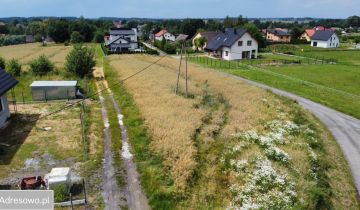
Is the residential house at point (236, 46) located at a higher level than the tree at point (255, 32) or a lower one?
lower

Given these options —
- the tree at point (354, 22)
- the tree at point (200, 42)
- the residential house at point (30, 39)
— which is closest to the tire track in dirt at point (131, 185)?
the tree at point (200, 42)

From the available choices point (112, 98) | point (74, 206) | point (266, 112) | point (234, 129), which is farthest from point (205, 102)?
point (74, 206)

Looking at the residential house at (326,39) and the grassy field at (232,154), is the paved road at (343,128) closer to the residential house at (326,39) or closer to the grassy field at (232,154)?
the grassy field at (232,154)

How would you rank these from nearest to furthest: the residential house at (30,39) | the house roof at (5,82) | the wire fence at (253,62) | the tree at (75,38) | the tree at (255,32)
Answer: the house roof at (5,82)
the wire fence at (253,62)
the tree at (255,32)
the tree at (75,38)
the residential house at (30,39)

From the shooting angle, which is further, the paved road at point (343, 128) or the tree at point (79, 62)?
the tree at point (79, 62)

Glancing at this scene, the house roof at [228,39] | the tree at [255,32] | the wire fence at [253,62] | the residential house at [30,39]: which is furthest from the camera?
the residential house at [30,39]

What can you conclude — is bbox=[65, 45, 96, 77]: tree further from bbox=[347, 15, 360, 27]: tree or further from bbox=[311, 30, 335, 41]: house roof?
bbox=[347, 15, 360, 27]: tree

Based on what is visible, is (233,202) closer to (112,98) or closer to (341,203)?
(341,203)
